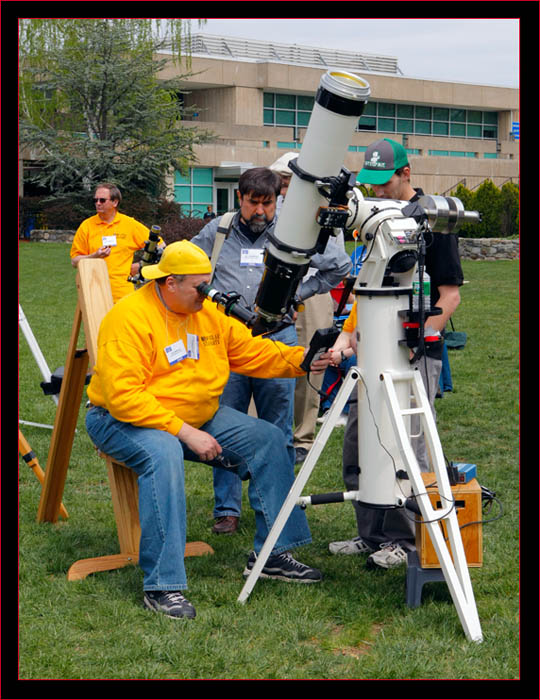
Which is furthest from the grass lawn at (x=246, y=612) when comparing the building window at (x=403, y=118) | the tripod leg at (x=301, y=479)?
the building window at (x=403, y=118)

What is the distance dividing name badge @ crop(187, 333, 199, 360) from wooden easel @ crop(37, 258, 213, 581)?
0.73 meters

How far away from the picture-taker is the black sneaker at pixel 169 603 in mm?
4652

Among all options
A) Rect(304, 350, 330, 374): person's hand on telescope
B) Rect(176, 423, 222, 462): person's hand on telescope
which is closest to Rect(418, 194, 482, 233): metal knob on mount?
Rect(304, 350, 330, 374): person's hand on telescope

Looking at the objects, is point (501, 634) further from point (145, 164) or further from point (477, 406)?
point (145, 164)

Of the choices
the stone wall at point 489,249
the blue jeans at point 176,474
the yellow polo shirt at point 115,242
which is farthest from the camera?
the stone wall at point 489,249

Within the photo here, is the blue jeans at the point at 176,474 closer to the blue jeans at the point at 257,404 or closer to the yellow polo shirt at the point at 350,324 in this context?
the blue jeans at the point at 257,404

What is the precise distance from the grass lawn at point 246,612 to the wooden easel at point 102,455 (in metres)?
0.13

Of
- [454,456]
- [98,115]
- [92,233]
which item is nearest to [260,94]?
[98,115]

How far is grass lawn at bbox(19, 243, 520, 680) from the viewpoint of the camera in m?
4.12

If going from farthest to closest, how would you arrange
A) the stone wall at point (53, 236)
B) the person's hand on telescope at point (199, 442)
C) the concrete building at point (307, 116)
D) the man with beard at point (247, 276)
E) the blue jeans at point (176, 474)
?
the concrete building at point (307, 116), the stone wall at point (53, 236), the man with beard at point (247, 276), the person's hand on telescope at point (199, 442), the blue jeans at point (176, 474)

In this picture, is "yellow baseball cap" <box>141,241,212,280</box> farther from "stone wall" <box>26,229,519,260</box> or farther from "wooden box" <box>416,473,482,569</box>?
"stone wall" <box>26,229,519,260</box>

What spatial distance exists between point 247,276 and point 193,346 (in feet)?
3.46

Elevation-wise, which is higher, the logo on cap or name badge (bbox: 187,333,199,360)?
the logo on cap

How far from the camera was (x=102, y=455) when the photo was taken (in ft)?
17.3
